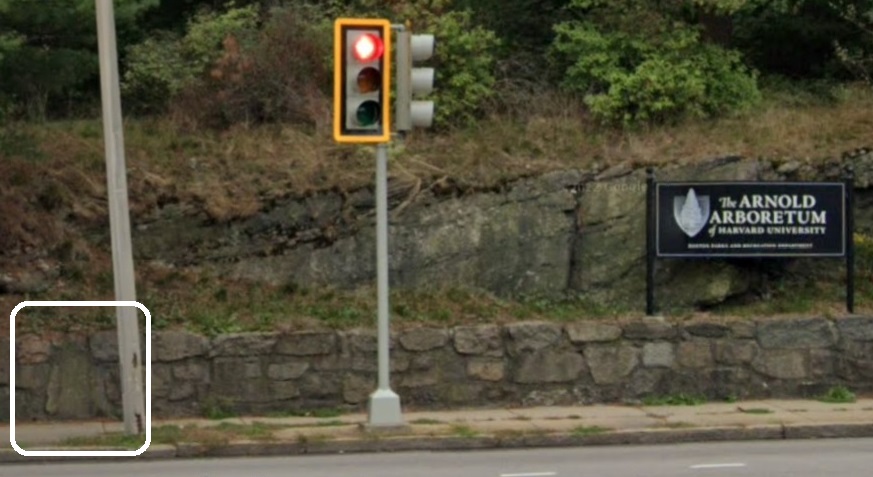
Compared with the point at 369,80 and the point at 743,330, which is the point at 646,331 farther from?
the point at 369,80

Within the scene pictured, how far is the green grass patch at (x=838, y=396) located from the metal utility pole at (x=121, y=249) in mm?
8256

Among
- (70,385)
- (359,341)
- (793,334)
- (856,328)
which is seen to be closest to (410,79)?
(359,341)

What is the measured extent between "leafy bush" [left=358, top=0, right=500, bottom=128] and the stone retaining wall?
502 cm

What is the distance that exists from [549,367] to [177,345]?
438 cm

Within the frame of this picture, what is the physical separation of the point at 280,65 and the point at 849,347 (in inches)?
357

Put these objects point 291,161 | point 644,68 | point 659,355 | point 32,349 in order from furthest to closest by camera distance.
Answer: point 644,68 < point 291,161 < point 659,355 < point 32,349

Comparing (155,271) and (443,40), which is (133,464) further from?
(443,40)

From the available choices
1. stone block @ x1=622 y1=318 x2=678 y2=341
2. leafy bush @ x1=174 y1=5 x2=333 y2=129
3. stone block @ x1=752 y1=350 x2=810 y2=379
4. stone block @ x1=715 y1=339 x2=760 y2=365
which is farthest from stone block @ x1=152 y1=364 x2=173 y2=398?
stone block @ x1=752 y1=350 x2=810 y2=379

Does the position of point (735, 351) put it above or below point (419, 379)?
above

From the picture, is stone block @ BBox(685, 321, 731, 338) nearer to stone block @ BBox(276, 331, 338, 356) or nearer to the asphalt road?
the asphalt road

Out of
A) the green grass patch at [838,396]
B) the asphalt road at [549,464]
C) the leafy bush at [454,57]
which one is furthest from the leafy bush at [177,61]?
the green grass patch at [838,396]

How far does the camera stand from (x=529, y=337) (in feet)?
57.1

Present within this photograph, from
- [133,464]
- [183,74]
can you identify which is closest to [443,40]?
[183,74]

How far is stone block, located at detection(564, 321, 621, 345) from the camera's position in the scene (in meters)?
17.5
